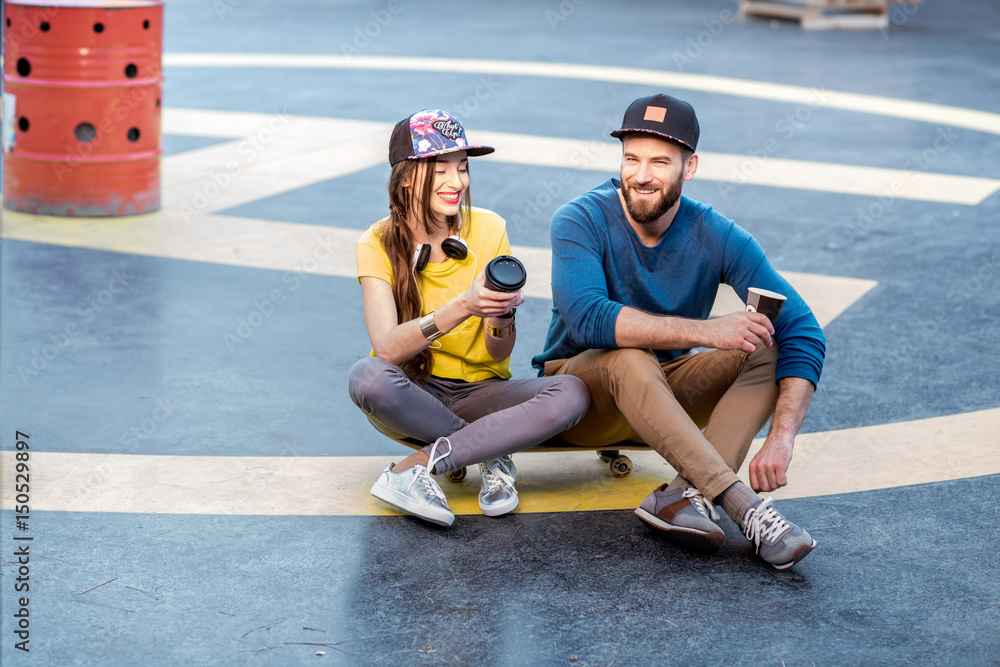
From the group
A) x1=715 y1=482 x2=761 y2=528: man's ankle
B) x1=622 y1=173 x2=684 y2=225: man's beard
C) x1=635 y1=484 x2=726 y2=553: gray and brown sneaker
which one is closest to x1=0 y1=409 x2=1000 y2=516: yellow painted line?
x1=635 y1=484 x2=726 y2=553: gray and brown sneaker

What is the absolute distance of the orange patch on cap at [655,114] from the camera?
331 cm

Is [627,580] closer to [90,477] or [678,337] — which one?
[678,337]

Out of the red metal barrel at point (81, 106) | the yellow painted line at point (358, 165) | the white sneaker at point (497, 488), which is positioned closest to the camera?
the white sneaker at point (497, 488)

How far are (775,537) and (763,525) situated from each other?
46 millimetres

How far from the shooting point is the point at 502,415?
11.0ft

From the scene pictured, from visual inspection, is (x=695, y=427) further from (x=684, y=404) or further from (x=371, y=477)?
(x=371, y=477)

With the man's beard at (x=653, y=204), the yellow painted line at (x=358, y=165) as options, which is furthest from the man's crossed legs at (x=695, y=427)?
the yellow painted line at (x=358, y=165)

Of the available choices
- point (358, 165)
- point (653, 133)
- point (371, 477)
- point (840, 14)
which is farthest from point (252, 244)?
point (840, 14)

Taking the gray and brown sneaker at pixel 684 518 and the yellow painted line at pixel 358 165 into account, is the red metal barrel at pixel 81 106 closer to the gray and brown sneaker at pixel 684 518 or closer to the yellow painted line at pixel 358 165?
the yellow painted line at pixel 358 165

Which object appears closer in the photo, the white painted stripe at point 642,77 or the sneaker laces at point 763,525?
the sneaker laces at point 763,525

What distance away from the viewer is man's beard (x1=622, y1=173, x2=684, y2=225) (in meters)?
3.36

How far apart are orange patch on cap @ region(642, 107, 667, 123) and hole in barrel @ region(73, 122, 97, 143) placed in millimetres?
4288

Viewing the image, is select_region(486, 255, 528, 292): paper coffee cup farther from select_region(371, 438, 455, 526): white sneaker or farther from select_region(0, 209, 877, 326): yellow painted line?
select_region(0, 209, 877, 326): yellow painted line

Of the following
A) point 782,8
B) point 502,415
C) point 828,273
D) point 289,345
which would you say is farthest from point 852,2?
point 502,415
